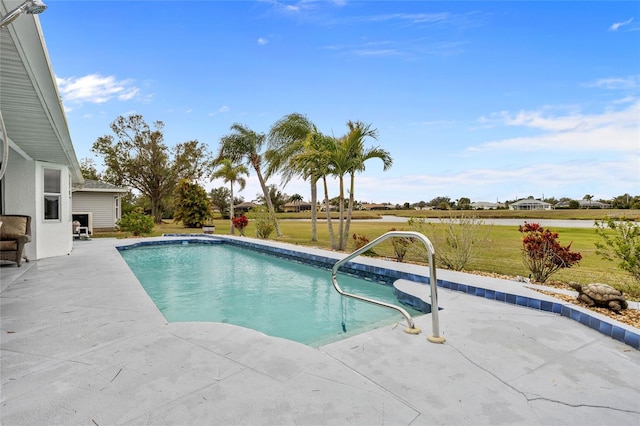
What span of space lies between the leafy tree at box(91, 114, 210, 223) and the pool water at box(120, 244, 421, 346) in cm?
2334

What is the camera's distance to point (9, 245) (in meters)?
6.52

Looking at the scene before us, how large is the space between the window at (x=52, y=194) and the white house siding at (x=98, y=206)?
12.2 meters

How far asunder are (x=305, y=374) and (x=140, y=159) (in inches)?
1309

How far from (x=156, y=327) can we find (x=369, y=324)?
2.57 meters

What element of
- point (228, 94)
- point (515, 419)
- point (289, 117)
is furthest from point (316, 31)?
point (515, 419)

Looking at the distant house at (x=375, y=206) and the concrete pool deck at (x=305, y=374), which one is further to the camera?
the distant house at (x=375, y=206)

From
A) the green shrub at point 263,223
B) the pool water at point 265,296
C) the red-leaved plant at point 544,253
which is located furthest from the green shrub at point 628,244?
the green shrub at point 263,223

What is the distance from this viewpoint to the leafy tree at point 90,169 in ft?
101

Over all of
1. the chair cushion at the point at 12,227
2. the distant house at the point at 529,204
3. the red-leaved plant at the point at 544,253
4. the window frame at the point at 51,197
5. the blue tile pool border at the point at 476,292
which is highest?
the distant house at the point at 529,204

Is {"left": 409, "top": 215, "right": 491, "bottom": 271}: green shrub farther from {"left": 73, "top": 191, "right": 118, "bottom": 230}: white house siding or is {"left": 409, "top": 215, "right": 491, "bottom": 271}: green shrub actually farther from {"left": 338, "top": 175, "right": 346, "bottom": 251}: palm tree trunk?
{"left": 73, "top": 191, "right": 118, "bottom": 230}: white house siding

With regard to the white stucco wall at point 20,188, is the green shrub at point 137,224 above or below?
below

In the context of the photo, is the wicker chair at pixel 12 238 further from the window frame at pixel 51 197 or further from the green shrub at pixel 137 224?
the green shrub at pixel 137 224

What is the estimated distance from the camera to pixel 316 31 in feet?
37.8

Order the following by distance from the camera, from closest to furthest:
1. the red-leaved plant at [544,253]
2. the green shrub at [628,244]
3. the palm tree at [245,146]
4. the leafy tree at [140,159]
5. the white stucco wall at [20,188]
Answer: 1. the green shrub at [628,244]
2. the red-leaved plant at [544,253]
3. the white stucco wall at [20,188]
4. the palm tree at [245,146]
5. the leafy tree at [140,159]
